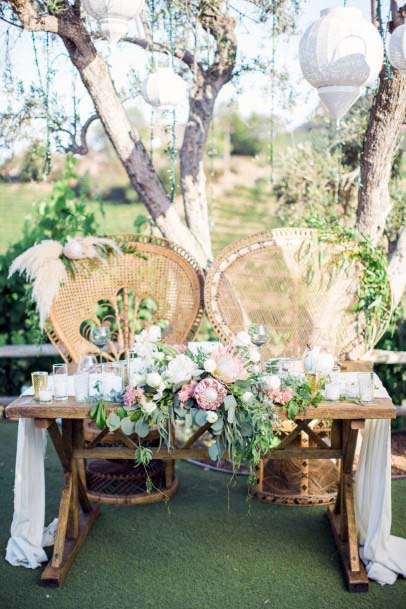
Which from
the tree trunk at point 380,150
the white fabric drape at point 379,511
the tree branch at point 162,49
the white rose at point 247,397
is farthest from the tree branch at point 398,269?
the white rose at point 247,397

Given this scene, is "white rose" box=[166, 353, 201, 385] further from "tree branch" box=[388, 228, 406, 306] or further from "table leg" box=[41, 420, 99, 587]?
A: "tree branch" box=[388, 228, 406, 306]

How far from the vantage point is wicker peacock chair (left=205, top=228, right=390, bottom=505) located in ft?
14.6

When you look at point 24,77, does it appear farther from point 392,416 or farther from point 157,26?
point 392,416

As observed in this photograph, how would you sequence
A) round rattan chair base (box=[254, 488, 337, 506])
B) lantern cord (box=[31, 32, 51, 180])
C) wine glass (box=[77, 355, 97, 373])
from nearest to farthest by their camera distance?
1. wine glass (box=[77, 355, 97, 373])
2. round rattan chair base (box=[254, 488, 337, 506])
3. lantern cord (box=[31, 32, 51, 180])

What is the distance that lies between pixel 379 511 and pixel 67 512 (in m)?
1.35

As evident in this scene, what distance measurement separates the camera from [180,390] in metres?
2.99

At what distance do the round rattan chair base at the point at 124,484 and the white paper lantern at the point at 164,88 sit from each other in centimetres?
195

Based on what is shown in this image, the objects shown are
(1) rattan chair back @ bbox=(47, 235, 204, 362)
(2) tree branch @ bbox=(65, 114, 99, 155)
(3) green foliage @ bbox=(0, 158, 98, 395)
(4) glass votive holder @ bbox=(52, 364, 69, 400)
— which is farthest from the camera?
(3) green foliage @ bbox=(0, 158, 98, 395)

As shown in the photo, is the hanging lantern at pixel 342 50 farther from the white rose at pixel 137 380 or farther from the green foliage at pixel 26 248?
the green foliage at pixel 26 248

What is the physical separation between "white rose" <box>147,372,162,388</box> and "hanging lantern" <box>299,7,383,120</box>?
1478 millimetres

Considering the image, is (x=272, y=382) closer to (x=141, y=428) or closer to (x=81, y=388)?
(x=141, y=428)

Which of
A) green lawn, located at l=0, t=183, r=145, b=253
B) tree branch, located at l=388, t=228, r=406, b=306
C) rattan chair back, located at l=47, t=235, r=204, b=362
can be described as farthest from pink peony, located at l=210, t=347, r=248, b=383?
green lawn, located at l=0, t=183, r=145, b=253

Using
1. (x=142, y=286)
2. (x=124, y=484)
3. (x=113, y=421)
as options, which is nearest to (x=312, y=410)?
(x=113, y=421)

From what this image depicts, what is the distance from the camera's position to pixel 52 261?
4395 millimetres
